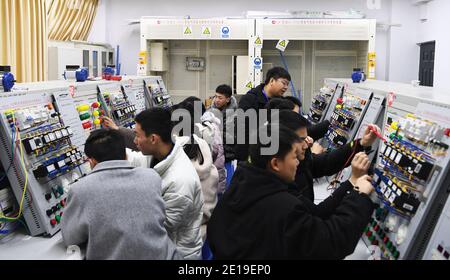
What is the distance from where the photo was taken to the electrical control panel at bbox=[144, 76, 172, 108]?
4703mm

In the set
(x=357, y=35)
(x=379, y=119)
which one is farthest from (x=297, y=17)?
(x=379, y=119)

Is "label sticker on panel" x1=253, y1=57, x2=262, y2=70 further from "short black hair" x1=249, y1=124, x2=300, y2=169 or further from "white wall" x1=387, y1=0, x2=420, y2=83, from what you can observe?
"short black hair" x1=249, y1=124, x2=300, y2=169

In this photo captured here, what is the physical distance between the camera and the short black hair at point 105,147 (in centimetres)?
173

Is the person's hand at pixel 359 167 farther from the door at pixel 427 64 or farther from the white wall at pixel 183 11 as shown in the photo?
the white wall at pixel 183 11

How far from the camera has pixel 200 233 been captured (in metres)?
2.19

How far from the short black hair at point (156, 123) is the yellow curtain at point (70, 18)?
3818mm

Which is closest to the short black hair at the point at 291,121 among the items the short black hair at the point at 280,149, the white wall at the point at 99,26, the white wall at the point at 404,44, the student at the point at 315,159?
the student at the point at 315,159

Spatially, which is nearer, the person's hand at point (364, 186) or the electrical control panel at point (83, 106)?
the person's hand at point (364, 186)

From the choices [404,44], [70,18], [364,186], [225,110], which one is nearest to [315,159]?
[364,186]

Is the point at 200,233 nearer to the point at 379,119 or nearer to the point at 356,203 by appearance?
the point at 356,203

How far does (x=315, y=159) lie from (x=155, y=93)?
2.83 m

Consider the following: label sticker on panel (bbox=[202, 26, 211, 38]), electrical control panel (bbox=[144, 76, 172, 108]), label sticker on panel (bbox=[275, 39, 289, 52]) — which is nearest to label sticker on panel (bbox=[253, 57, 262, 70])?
label sticker on panel (bbox=[275, 39, 289, 52])

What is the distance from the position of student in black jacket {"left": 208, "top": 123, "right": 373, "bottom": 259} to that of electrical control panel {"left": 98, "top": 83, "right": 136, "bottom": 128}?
207 cm

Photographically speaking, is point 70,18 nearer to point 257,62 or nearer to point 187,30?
point 187,30
